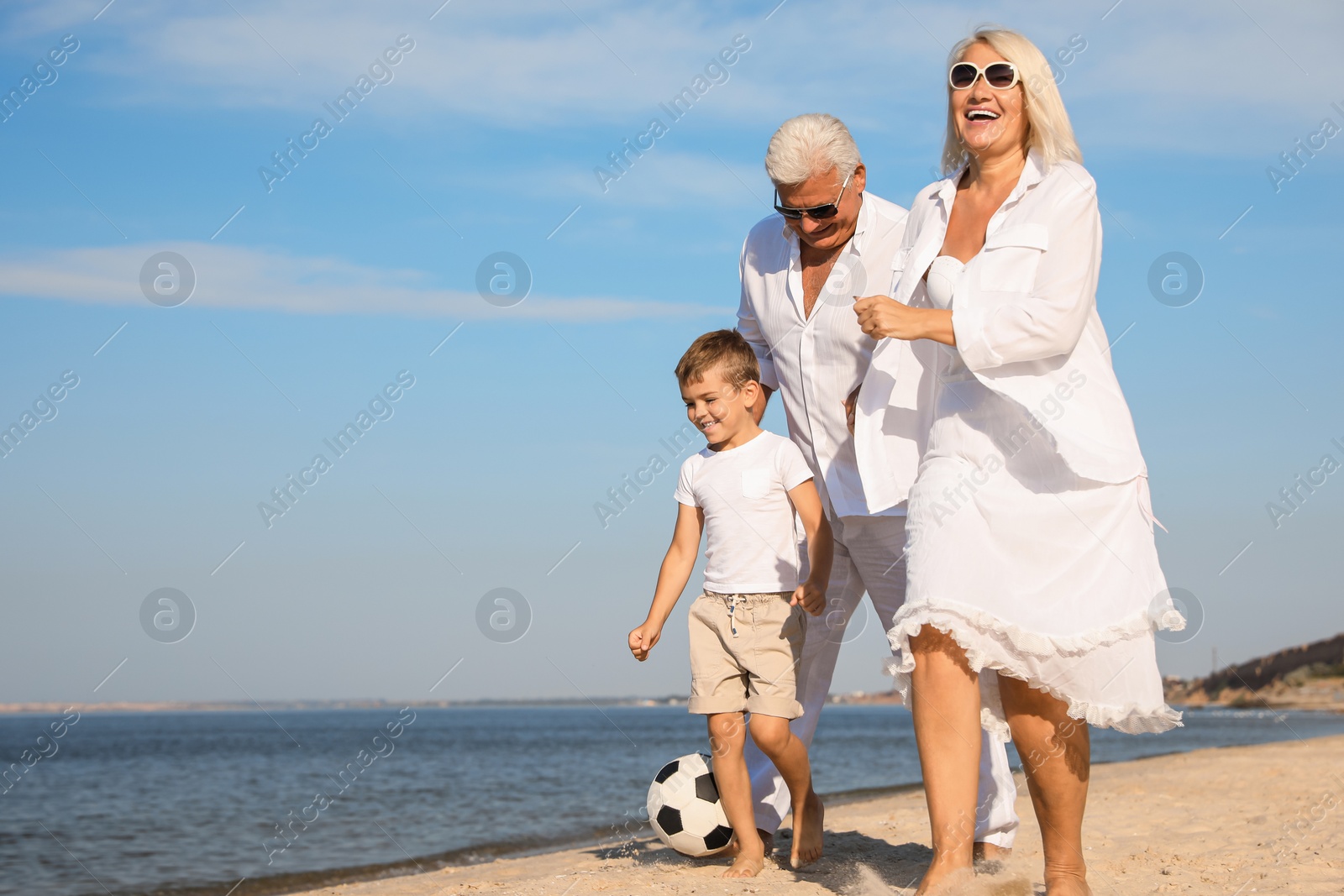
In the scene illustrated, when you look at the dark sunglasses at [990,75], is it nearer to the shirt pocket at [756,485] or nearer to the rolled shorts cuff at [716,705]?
the shirt pocket at [756,485]

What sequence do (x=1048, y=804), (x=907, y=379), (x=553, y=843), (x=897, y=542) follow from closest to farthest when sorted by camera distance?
(x=1048, y=804), (x=907, y=379), (x=897, y=542), (x=553, y=843)

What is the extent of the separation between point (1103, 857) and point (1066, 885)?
1848 millimetres

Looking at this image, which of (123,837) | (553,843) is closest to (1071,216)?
(553,843)

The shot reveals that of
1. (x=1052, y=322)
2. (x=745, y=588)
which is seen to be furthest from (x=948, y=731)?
(x=745, y=588)

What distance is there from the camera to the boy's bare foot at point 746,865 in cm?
409

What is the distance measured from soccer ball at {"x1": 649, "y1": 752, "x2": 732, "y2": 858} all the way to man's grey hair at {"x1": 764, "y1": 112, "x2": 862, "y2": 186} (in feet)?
8.08

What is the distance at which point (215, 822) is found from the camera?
14195 millimetres

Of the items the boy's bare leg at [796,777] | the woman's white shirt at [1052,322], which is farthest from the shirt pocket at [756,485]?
the woman's white shirt at [1052,322]

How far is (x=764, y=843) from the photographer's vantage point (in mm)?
4621

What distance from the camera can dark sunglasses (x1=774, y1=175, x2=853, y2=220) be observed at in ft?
13.1

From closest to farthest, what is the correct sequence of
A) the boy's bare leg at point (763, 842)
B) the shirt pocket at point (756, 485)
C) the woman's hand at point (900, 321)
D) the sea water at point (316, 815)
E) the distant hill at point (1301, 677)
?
the woman's hand at point (900, 321) → the shirt pocket at point (756, 485) → the boy's bare leg at point (763, 842) → the sea water at point (316, 815) → the distant hill at point (1301, 677)

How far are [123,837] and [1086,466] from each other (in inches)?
531

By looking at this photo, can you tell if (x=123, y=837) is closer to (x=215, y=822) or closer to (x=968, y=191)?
(x=215, y=822)

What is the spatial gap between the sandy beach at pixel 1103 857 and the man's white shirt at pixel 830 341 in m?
1.41
